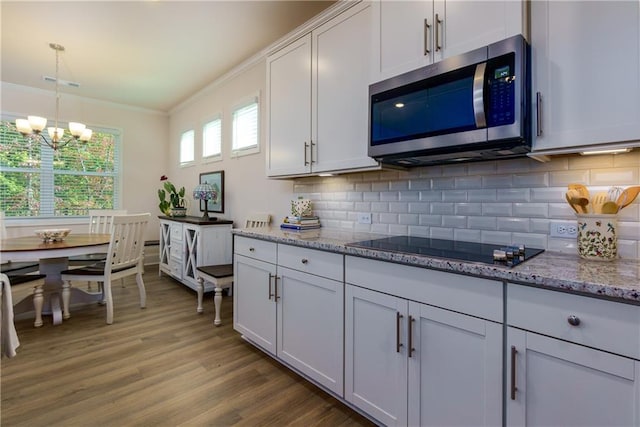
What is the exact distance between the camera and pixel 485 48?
1372 millimetres

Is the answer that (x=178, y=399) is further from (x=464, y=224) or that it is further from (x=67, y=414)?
(x=464, y=224)

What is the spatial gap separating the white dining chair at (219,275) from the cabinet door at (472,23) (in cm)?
234

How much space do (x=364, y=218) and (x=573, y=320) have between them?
147 centimetres

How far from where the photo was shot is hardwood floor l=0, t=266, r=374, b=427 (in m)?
1.65

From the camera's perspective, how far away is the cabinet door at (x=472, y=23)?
4.34ft

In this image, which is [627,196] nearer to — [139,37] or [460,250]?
[460,250]

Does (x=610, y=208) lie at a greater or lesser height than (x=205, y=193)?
lesser

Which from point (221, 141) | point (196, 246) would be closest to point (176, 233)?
point (196, 246)

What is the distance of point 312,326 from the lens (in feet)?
6.05

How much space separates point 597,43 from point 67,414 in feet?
10.00

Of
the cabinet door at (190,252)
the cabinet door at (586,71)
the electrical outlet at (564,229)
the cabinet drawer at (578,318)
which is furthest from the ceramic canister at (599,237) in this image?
the cabinet door at (190,252)

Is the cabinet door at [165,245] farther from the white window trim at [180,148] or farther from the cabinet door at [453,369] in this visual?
the cabinet door at [453,369]

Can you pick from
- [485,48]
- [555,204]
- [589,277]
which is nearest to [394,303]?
[589,277]

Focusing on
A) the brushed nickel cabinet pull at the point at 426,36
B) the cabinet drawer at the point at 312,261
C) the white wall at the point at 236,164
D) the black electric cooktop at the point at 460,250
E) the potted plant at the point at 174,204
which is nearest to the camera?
the black electric cooktop at the point at 460,250
